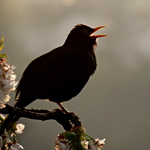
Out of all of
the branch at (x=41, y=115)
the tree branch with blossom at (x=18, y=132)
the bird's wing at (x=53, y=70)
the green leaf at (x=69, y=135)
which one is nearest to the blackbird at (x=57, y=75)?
the bird's wing at (x=53, y=70)

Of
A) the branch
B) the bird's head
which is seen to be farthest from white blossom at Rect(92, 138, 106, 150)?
the bird's head

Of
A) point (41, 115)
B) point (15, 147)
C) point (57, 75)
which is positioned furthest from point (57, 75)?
point (15, 147)

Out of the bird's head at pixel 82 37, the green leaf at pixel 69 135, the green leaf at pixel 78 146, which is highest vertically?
the bird's head at pixel 82 37

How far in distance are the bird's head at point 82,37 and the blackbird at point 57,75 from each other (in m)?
0.15

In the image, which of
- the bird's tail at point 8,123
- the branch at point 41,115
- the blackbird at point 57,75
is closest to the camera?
the branch at point 41,115

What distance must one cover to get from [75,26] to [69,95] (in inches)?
58.1

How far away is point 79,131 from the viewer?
1716 mm

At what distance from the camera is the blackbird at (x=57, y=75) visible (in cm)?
244

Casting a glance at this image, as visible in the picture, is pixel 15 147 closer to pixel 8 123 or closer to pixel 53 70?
pixel 8 123

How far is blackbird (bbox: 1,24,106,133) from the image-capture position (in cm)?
244

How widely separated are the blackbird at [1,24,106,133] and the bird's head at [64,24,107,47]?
15 cm

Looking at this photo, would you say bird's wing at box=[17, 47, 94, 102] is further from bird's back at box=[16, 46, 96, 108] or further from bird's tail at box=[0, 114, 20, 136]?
bird's tail at box=[0, 114, 20, 136]

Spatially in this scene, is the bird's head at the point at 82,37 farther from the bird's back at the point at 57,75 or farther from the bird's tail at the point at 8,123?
the bird's tail at the point at 8,123

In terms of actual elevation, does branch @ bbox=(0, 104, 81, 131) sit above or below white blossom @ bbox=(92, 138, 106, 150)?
above
